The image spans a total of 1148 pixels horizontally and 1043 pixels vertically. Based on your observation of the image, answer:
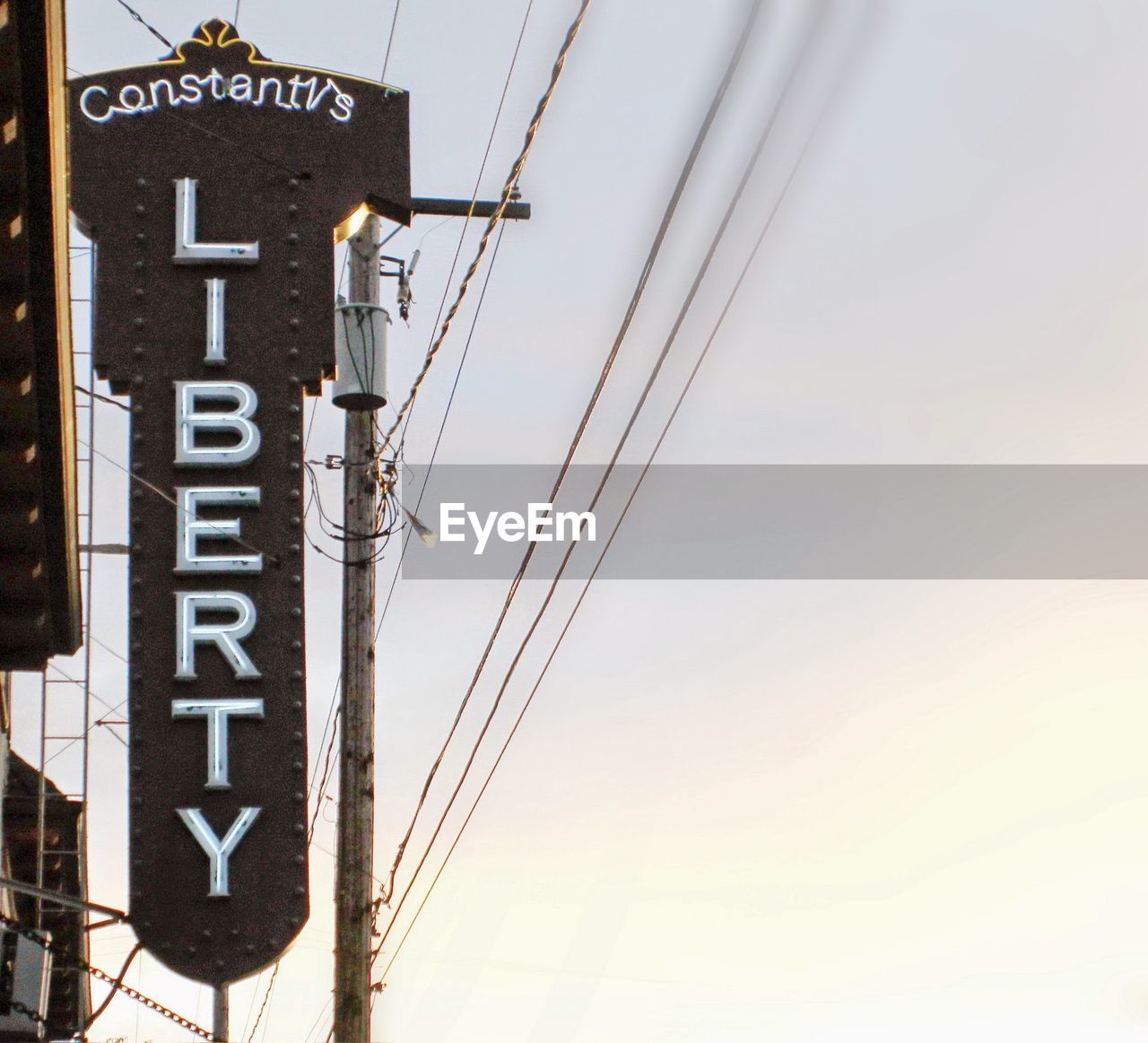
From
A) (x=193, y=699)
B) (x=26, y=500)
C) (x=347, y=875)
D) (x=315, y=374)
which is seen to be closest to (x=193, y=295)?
(x=315, y=374)

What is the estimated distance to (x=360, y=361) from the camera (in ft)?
44.7

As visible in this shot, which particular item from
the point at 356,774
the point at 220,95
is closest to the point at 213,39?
the point at 220,95

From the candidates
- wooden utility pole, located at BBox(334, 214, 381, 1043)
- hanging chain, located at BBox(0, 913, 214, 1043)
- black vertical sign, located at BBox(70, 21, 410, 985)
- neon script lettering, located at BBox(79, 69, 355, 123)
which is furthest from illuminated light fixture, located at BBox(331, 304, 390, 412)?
hanging chain, located at BBox(0, 913, 214, 1043)

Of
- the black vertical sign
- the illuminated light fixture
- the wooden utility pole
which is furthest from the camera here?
the illuminated light fixture

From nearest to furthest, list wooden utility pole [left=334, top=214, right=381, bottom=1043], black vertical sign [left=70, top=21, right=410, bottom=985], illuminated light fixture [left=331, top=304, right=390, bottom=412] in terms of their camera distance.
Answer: black vertical sign [left=70, top=21, right=410, bottom=985]
wooden utility pole [left=334, top=214, right=381, bottom=1043]
illuminated light fixture [left=331, top=304, right=390, bottom=412]

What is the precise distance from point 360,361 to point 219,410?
131 cm

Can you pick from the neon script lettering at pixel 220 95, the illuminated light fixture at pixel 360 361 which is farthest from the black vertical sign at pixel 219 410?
the illuminated light fixture at pixel 360 361

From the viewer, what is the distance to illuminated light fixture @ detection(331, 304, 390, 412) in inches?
535

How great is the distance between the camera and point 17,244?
1001cm

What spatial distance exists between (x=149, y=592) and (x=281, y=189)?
129 inches

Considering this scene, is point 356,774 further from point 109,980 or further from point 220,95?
point 220,95

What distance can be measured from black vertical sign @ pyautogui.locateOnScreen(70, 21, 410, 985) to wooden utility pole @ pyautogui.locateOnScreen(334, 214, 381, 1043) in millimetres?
979

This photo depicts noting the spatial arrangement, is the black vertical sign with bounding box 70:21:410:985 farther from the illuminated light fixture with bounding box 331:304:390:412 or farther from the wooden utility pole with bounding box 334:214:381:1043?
the wooden utility pole with bounding box 334:214:381:1043

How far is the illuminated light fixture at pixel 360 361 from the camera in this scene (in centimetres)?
1360
